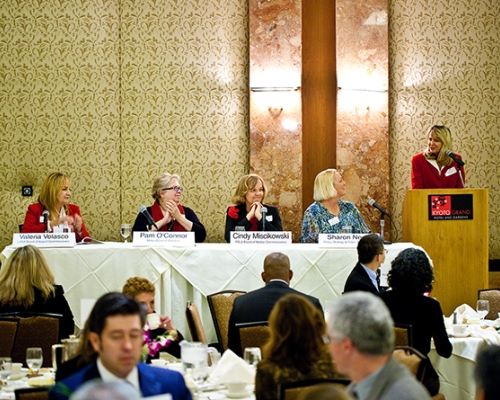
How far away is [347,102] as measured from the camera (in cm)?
800

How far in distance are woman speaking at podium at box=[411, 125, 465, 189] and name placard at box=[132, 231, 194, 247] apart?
2.30m

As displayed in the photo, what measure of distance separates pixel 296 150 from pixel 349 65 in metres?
1.04

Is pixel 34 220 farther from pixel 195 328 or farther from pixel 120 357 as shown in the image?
pixel 120 357

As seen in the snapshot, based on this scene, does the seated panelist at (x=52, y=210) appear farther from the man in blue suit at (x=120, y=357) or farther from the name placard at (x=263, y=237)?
the man in blue suit at (x=120, y=357)

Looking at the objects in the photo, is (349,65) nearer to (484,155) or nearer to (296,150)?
(296,150)

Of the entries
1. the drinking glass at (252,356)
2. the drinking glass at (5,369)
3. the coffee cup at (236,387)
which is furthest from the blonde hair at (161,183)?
the coffee cup at (236,387)

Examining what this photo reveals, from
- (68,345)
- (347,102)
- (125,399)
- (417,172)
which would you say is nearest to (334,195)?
(417,172)

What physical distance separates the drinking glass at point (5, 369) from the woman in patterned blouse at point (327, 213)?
3313mm

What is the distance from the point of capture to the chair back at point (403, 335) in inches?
155

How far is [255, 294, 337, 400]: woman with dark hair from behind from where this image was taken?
2.91 m

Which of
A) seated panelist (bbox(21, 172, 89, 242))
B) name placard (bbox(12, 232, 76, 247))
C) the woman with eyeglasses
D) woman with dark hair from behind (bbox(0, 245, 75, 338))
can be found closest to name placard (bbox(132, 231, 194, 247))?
the woman with eyeglasses

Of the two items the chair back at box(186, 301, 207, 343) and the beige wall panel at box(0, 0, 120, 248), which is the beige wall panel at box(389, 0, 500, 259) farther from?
the chair back at box(186, 301, 207, 343)

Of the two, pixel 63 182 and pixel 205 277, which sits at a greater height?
pixel 63 182

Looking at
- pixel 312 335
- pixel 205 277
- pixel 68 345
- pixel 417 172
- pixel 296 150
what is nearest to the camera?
pixel 312 335
